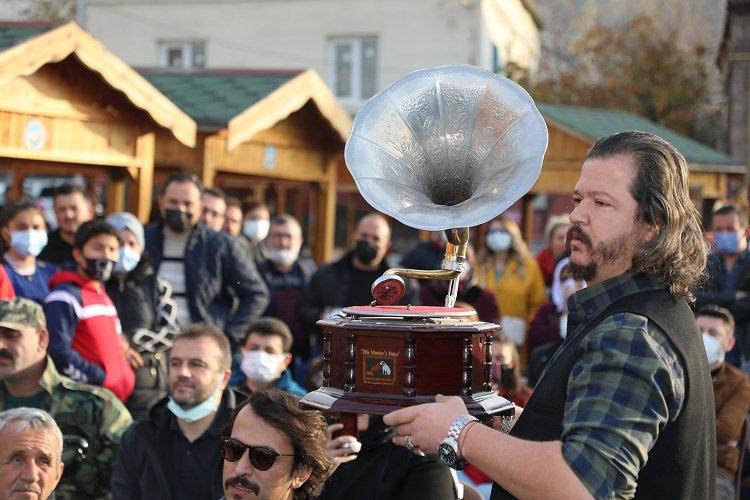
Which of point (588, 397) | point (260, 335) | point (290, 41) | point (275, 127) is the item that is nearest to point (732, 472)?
point (260, 335)

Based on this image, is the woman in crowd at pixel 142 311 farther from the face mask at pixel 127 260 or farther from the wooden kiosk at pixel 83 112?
the wooden kiosk at pixel 83 112

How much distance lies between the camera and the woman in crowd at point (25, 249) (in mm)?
7359

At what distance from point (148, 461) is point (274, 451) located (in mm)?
1560

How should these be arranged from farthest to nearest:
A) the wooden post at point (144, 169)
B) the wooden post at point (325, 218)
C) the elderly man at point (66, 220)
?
the wooden post at point (325, 218) → the wooden post at point (144, 169) → the elderly man at point (66, 220)

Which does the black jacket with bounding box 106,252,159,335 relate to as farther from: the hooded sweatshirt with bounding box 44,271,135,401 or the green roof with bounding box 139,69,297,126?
the green roof with bounding box 139,69,297,126

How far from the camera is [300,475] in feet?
13.9

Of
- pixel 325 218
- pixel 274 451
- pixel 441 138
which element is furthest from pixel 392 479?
pixel 325 218

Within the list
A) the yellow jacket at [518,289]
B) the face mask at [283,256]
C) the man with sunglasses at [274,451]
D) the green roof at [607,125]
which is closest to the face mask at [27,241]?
the face mask at [283,256]

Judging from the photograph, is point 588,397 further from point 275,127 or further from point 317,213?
point 317,213

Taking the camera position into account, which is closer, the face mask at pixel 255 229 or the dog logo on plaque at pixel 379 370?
the dog logo on plaque at pixel 379 370

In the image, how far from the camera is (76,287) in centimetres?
688

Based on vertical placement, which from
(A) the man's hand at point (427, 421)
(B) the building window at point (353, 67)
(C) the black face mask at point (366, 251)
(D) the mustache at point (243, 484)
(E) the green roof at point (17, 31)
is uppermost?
(B) the building window at point (353, 67)

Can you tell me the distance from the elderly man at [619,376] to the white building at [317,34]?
847 inches

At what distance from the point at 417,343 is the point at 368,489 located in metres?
1.24
